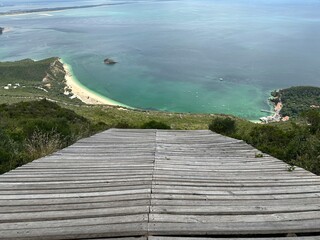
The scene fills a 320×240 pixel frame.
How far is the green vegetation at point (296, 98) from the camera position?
51.3m

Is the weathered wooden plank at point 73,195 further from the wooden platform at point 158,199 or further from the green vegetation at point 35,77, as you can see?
the green vegetation at point 35,77

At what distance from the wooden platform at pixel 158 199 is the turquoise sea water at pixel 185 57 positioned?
47.6 metres

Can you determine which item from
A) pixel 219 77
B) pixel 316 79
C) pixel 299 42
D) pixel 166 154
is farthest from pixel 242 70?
pixel 166 154

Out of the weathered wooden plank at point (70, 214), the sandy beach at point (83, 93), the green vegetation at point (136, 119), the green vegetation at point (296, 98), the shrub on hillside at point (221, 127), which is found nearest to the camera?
the weathered wooden plank at point (70, 214)

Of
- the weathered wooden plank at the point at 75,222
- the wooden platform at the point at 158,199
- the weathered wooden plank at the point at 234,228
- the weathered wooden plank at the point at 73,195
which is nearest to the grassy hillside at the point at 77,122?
the wooden platform at the point at 158,199

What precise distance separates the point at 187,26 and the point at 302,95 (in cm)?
7682

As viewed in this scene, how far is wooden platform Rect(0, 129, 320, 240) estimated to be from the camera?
8.27ft

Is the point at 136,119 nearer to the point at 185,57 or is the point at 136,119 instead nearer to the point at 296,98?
the point at 296,98

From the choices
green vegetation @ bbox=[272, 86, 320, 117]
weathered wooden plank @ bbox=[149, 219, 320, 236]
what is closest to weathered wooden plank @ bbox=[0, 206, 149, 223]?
weathered wooden plank @ bbox=[149, 219, 320, 236]

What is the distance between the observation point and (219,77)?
68125 millimetres

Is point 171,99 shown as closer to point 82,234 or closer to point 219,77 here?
point 219,77

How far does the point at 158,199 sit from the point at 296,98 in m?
57.2

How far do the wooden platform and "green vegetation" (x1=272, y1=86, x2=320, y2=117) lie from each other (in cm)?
4820

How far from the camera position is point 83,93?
193 ft
